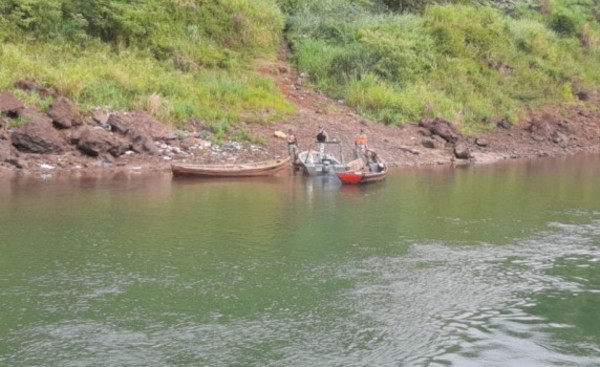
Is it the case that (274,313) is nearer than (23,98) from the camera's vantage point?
Yes

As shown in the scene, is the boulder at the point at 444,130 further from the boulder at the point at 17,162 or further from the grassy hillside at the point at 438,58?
the boulder at the point at 17,162

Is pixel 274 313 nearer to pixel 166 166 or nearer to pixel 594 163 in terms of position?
pixel 166 166

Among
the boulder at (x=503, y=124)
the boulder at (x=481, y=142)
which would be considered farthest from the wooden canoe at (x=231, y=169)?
the boulder at (x=503, y=124)

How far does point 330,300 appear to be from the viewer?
39.9 ft

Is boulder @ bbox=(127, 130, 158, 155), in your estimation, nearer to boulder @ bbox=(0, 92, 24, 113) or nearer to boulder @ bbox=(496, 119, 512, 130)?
boulder @ bbox=(0, 92, 24, 113)

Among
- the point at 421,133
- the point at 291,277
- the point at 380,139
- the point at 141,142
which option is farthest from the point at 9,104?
the point at 421,133

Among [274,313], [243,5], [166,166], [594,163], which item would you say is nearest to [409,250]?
[274,313]

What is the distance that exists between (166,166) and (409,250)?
12.6 m

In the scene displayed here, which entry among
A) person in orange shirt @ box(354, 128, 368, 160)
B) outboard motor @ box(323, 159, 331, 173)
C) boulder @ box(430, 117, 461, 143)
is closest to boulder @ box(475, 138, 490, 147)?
boulder @ box(430, 117, 461, 143)

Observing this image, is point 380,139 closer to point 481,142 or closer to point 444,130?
point 444,130

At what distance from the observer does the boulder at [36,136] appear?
2472 centimetres

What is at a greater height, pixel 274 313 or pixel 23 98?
pixel 23 98

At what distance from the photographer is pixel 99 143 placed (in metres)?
25.7

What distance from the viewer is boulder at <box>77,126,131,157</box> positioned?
2553cm
